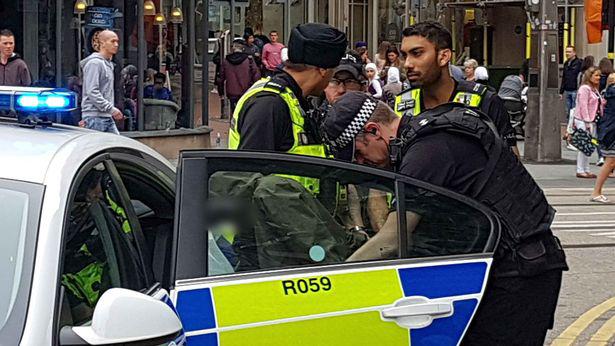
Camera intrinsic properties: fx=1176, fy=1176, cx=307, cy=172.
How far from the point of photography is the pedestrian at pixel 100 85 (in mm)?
12211

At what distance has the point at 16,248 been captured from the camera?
3.03 meters

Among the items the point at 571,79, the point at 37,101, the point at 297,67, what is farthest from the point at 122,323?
the point at 571,79

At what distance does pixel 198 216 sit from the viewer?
11.8 feet

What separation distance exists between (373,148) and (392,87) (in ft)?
35.8

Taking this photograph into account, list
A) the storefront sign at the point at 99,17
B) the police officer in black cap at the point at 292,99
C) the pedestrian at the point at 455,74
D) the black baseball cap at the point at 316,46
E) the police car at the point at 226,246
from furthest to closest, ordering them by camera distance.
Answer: the storefront sign at the point at 99,17 < the pedestrian at the point at 455,74 < the black baseball cap at the point at 316,46 < the police officer in black cap at the point at 292,99 < the police car at the point at 226,246

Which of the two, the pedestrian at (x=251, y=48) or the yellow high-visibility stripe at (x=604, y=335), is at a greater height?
the pedestrian at (x=251, y=48)

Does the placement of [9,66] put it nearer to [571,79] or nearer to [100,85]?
[100,85]

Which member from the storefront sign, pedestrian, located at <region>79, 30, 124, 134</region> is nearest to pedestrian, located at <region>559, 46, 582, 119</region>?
the storefront sign

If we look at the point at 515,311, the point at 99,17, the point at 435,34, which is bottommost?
the point at 515,311

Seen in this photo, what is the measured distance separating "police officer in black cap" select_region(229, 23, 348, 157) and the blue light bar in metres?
1.49

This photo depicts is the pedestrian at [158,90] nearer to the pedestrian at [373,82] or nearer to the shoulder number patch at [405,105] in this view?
the pedestrian at [373,82]

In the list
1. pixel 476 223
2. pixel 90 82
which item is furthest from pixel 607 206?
pixel 476 223

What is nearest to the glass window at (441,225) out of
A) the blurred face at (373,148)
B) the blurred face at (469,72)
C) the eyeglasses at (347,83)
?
the blurred face at (373,148)

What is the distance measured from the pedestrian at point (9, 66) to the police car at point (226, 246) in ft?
29.4
